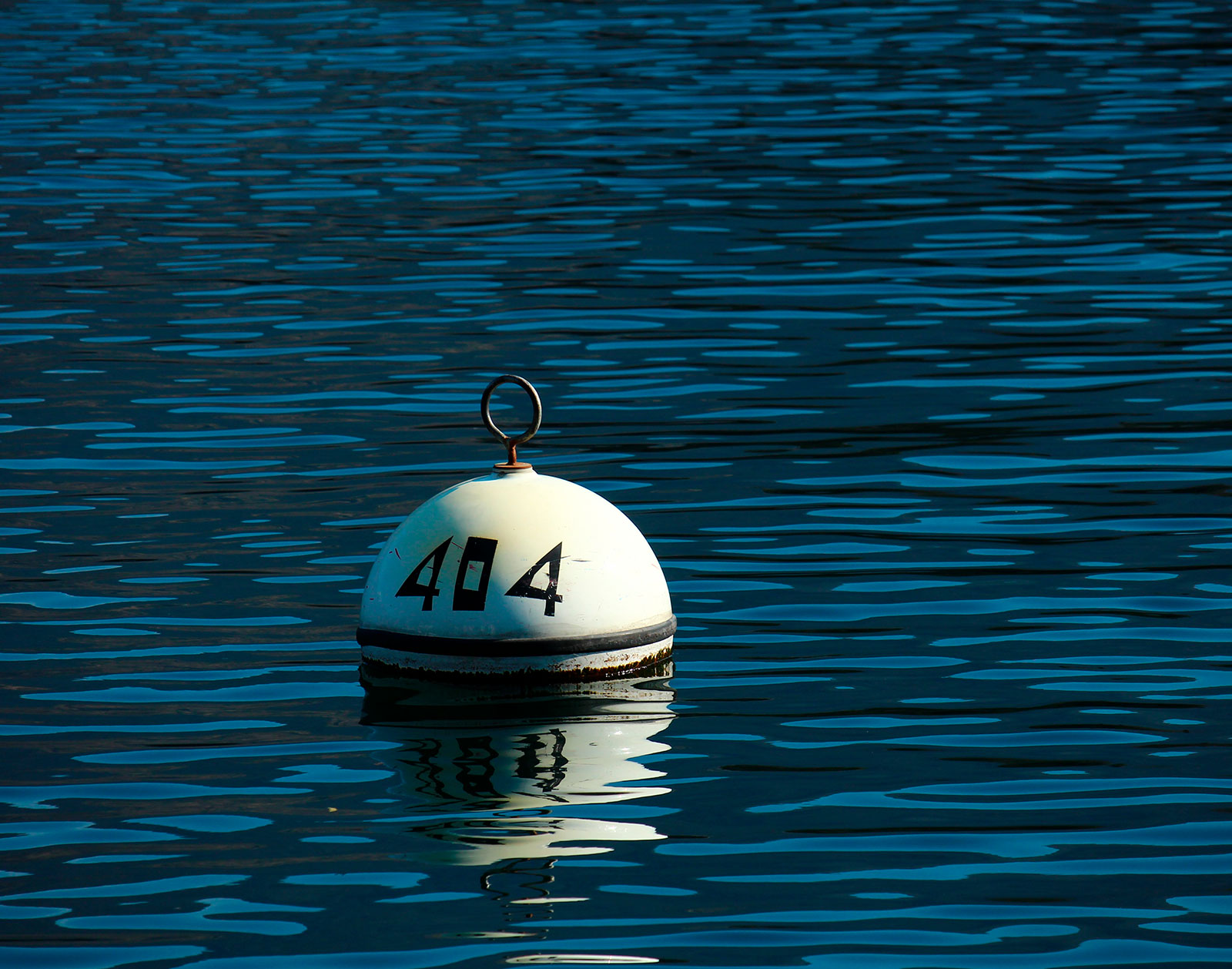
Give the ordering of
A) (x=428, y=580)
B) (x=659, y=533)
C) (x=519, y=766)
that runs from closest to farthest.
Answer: (x=519, y=766), (x=428, y=580), (x=659, y=533)

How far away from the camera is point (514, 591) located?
8.78 meters

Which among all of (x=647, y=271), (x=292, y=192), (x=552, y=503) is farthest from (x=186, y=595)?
(x=292, y=192)

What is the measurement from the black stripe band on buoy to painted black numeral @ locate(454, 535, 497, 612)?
0.49ft

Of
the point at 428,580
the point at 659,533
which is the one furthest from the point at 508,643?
the point at 659,533

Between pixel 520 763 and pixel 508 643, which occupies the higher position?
pixel 508 643

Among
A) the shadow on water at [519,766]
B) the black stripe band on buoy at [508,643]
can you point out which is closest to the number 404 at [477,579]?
the black stripe band on buoy at [508,643]

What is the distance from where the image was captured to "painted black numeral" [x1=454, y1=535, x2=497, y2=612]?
28.9 feet

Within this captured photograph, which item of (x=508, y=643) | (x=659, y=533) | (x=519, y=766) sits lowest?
(x=519, y=766)

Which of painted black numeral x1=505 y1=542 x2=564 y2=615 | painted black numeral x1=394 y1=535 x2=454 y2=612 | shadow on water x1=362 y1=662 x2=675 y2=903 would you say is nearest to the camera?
shadow on water x1=362 y1=662 x2=675 y2=903

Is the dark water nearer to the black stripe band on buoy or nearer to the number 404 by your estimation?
the black stripe band on buoy

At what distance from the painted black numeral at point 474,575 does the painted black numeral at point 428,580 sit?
9 cm

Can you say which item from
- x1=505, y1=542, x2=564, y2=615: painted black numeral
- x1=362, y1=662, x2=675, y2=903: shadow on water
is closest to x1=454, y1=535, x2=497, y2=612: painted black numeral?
x1=505, y1=542, x2=564, y2=615: painted black numeral

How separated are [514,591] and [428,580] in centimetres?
38

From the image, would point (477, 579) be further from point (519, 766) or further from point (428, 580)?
point (519, 766)
